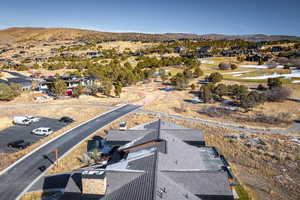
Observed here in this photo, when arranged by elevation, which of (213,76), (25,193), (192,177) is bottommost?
(25,193)

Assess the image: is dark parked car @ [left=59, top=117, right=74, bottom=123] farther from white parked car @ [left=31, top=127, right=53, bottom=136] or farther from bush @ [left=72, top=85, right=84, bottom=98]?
bush @ [left=72, top=85, right=84, bottom=98]

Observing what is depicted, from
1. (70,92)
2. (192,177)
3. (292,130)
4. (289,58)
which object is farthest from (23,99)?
(289,58)

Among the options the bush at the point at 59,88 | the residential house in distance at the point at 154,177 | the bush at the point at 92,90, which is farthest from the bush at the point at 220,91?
the bush at the point at 59,88

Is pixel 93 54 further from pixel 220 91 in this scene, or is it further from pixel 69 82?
pixel 220 91

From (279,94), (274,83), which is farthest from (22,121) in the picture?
(274,83)

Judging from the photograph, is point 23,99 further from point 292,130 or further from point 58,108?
point 292,130
